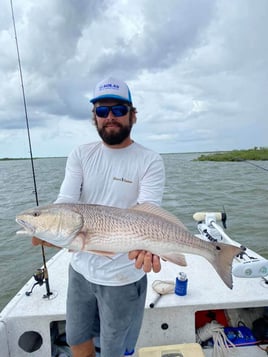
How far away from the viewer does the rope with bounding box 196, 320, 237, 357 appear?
317 centimetres

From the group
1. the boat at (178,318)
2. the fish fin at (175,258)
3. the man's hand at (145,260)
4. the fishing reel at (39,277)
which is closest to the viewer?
the man's hand at (145,260)

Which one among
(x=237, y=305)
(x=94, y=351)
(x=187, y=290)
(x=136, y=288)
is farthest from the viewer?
(x=187, y=290)

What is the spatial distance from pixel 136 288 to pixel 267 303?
72.6 inches

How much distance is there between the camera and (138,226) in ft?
6.64

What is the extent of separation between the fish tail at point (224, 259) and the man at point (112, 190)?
563mm

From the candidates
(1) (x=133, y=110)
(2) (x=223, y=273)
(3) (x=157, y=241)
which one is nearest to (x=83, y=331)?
(3) (x=157, y=241)

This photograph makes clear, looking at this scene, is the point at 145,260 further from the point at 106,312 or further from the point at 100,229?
the point at 106,312

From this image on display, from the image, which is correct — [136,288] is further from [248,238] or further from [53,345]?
[248,238]

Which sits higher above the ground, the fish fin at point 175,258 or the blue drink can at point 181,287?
the fish fin at point 175,258

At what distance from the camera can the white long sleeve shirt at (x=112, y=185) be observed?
2174mm

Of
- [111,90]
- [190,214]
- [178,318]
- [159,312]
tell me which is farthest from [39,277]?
[190,214]

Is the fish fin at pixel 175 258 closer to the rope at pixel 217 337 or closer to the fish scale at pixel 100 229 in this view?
the fish scale at pixel 100 229

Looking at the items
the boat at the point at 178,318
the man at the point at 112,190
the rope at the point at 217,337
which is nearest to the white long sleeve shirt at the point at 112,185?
the man at the point at 112,190

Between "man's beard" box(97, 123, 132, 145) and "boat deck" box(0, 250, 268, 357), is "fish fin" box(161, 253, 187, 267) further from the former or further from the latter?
"boat deck" box(0, 250, 268, 357)
